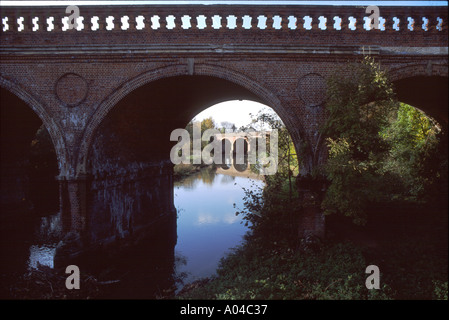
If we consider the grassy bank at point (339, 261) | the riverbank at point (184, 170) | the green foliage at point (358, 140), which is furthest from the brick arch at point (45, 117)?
the riverbank at point (184, 170)

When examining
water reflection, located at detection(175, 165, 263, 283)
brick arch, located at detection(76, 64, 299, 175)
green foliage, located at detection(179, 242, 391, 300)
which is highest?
brick arch, located at detection(76, 64, 299, 175)

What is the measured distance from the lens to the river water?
9.99 m

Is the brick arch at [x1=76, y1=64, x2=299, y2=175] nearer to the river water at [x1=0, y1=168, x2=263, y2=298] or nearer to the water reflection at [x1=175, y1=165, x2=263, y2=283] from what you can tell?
the river water at [x1=0, y1=168, x2=263, y2=298]

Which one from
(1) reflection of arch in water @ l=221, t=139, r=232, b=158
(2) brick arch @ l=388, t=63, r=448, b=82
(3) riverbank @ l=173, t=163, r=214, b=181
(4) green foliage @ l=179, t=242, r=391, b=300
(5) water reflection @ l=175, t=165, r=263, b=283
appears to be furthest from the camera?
(1) reflection of arch in water @ l=221, t=139, r=232, b=158

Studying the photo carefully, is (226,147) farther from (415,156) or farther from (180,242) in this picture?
(415,156)

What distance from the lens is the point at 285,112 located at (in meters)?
8.86

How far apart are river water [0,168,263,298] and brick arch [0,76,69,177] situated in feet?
10.4

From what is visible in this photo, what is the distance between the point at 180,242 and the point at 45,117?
25.3 feet

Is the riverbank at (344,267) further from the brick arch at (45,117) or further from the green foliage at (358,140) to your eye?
the brick arch at (45,117)

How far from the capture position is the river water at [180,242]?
9.99 metres

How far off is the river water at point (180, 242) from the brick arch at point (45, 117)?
3.18 m

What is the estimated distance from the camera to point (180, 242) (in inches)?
525

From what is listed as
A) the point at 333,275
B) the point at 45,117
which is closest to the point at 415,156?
the point at 333,275

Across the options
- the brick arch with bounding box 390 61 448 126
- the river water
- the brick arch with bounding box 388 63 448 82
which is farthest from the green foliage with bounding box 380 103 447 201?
the river water
